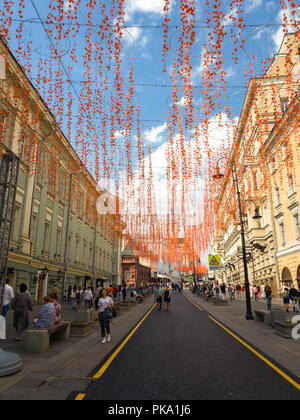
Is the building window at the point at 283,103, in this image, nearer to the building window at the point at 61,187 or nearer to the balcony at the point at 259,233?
the balcony at the point at 259,233

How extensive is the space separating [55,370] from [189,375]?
119 inches

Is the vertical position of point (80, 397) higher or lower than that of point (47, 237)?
lower

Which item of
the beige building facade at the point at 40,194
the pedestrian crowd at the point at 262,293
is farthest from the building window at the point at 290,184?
the beige building facade at the point at 40,194

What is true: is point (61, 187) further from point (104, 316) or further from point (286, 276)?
point (286, 276)

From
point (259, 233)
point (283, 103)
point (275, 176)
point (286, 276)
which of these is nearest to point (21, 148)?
point (275, 176)

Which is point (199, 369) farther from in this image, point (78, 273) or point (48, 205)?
point (78, 273)

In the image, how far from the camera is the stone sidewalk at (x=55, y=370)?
17.0ft

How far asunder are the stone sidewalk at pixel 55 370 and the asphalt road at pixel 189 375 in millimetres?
477

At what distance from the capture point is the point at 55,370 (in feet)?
21.8

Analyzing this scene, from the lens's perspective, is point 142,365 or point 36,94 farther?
point 36,94
